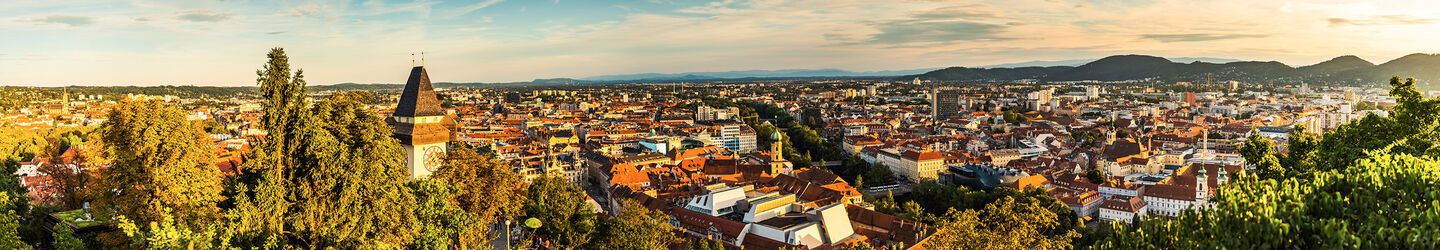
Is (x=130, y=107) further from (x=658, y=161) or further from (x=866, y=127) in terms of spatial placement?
(x=866, y=127)

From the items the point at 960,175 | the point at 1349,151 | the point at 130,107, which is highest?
the point at 130,107

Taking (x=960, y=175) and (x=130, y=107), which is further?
(x=960, y=175)

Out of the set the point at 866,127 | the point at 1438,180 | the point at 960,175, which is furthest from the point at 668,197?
the point at 866,127

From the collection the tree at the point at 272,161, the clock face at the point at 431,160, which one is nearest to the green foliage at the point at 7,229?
the tree at the point at 272,161

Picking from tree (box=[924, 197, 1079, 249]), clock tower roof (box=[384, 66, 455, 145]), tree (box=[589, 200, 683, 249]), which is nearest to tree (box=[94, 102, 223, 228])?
clock tower roof (box=[384, 66, 455, 145])

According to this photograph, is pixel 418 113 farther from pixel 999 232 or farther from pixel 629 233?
pixel 999 232

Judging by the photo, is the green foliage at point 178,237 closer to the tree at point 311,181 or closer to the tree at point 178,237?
the tree at point 178,237
